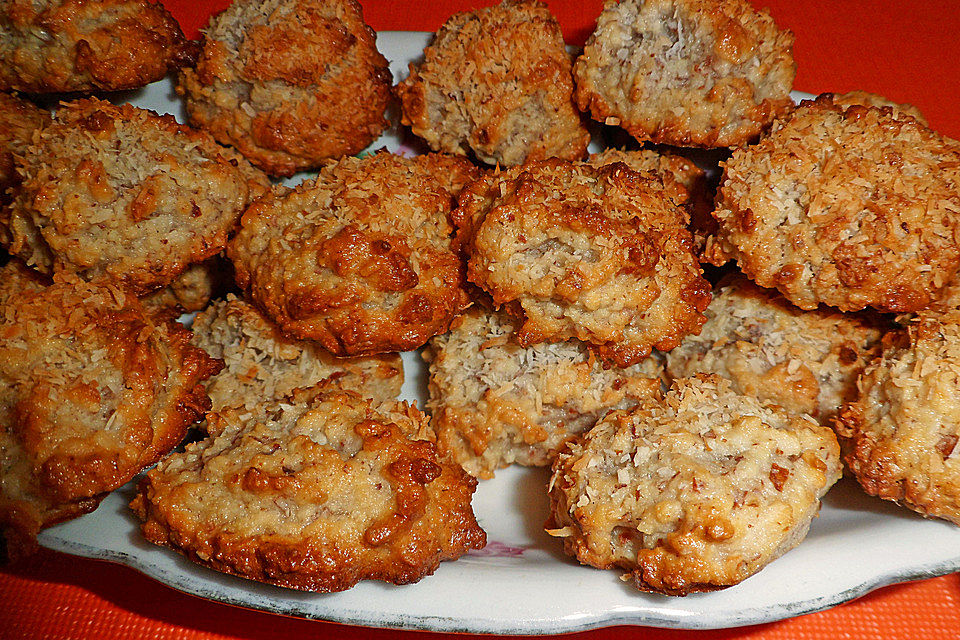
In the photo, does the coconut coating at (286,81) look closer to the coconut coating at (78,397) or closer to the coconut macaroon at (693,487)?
the coconut coating at (78,397)

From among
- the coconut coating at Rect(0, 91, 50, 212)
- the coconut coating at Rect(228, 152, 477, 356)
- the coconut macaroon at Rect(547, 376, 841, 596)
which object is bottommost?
the coconut macaroon at Rect(547, 376, 841, 596)

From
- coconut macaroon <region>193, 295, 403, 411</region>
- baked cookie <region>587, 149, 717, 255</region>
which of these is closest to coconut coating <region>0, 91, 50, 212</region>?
coconut macaroon <region>193, 295, 403, 411</region>

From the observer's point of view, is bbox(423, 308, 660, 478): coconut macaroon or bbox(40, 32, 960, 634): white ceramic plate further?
bbox(423, 308, 660, 478): coconut macaroon

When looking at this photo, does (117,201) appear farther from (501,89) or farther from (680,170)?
(680,170)

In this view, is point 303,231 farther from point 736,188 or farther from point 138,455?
point 736,188

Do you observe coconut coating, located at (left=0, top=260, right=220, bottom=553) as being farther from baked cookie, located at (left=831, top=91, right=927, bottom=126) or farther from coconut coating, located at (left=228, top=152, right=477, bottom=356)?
baked cookie, located at (left=831, top=91, right=927, bottom=126)
